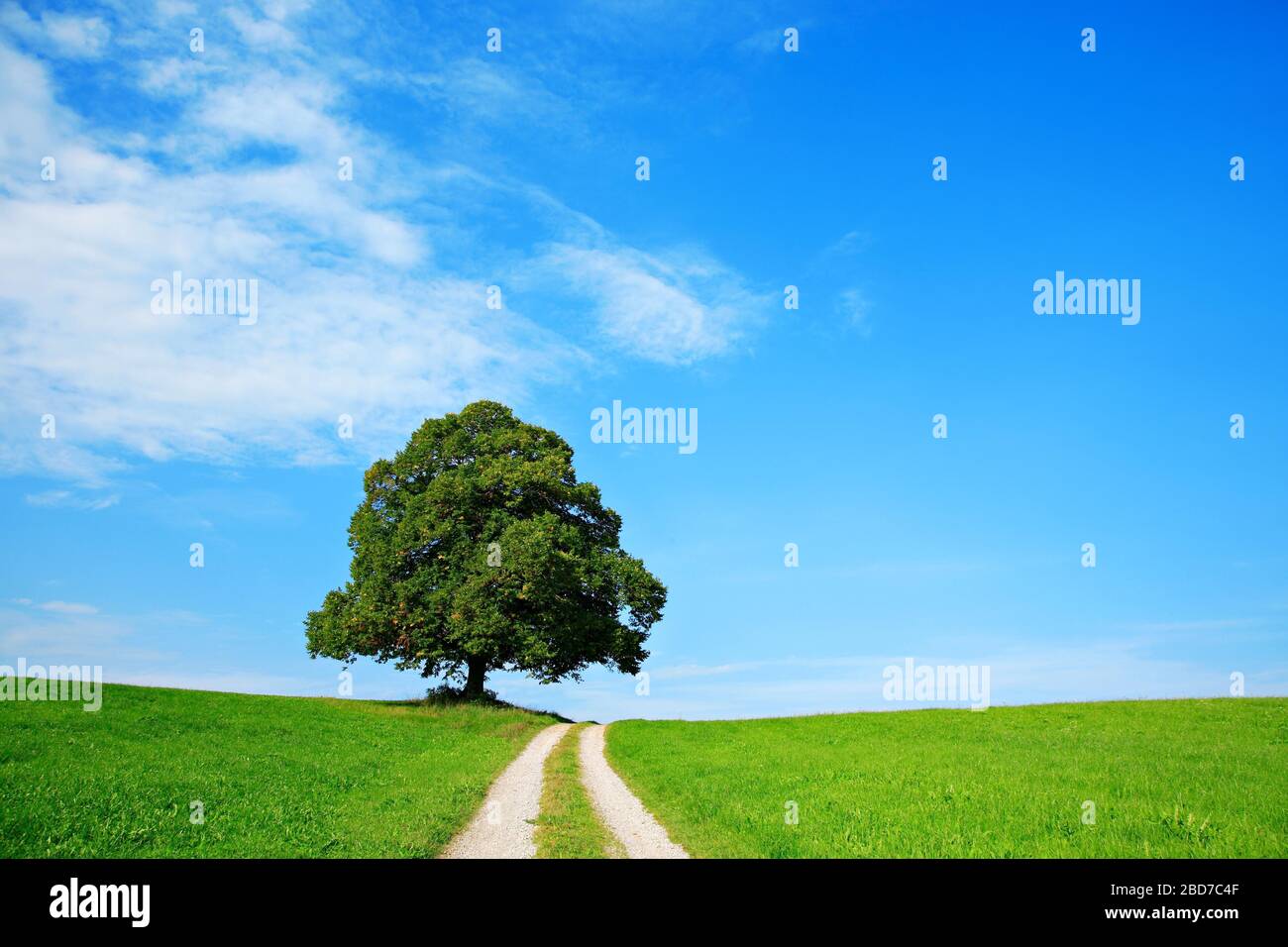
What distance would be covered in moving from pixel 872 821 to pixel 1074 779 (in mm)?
9314

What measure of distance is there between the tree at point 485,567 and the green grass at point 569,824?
772 inches

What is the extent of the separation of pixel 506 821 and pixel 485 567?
28475mm

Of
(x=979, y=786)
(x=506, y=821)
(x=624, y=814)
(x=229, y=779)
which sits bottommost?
(x=979, y=786)

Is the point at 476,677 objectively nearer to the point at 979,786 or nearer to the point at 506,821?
the point at 506,821

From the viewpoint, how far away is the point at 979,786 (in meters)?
22.1

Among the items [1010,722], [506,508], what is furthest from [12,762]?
[1010,722]

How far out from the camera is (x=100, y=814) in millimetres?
16938

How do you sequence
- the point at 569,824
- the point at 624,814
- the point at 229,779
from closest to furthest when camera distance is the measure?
1. the point at 569,824
2. the point at 624,814
3. the point at 229,779

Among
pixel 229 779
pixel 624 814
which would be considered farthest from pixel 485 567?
pixel 624 814

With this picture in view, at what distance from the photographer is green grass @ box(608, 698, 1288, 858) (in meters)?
16.0

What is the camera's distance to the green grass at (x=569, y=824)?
49.0 feet

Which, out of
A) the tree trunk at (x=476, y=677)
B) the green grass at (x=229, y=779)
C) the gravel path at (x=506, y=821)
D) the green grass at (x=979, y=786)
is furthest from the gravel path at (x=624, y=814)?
the tree trunk at (x=476, y=677)

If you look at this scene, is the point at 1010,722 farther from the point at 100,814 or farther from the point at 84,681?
the point at 84,681

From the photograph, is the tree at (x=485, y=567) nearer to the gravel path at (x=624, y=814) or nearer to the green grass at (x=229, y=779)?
the green grass at (x=229, y=779)
